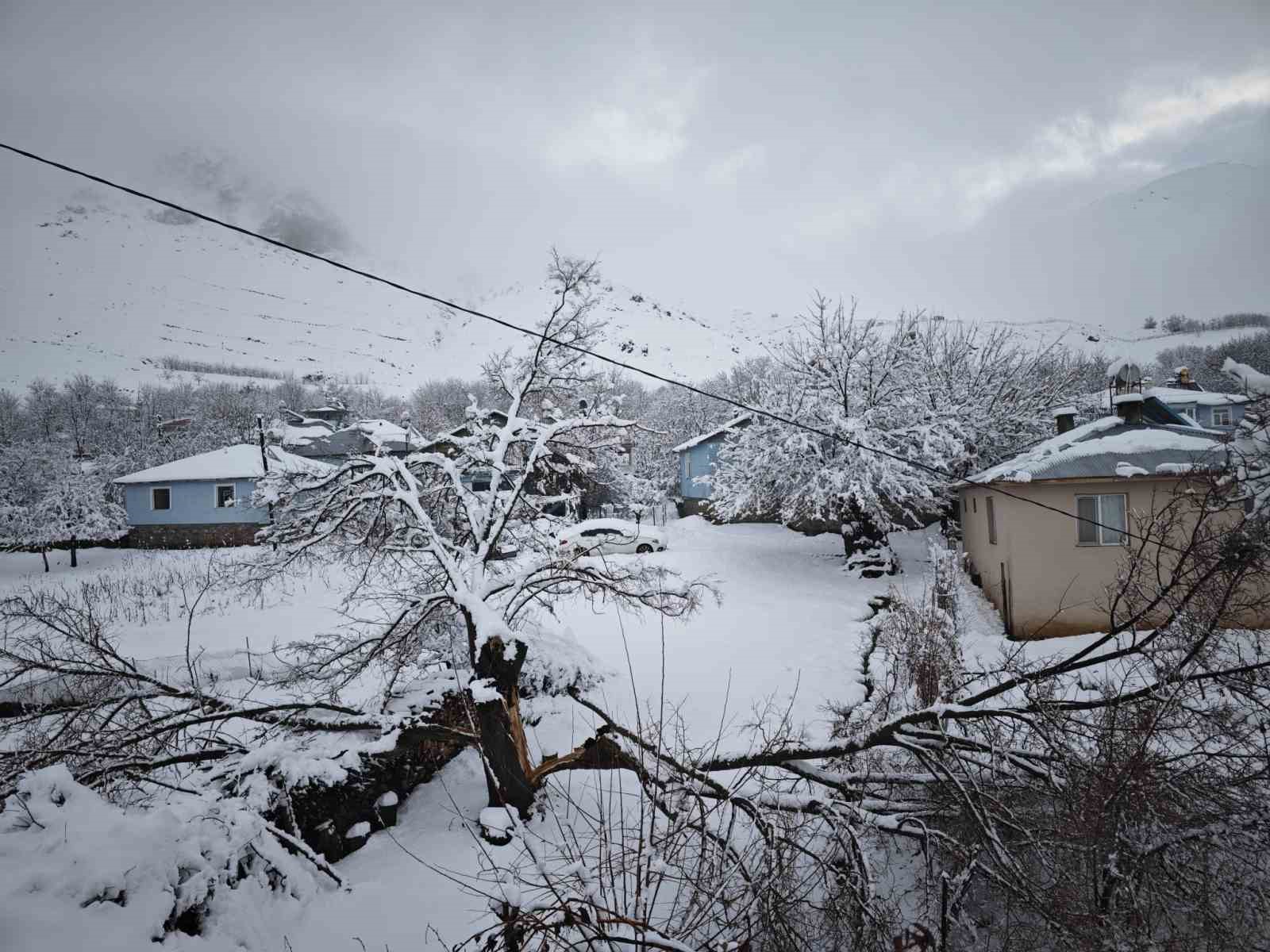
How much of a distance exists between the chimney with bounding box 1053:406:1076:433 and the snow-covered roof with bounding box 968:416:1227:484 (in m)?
3.41

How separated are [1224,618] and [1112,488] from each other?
905 cm

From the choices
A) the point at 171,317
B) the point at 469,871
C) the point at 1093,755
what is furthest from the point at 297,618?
the point at 1093,755

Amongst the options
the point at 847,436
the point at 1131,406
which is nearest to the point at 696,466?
the point at 847,436

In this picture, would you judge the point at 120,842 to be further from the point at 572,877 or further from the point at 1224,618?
the point at 1224,618

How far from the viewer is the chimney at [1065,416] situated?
15.3 meters

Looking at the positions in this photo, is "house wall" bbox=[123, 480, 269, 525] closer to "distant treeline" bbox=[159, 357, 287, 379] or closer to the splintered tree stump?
"distant treeline" bbox=[159, 357, 287, 379]

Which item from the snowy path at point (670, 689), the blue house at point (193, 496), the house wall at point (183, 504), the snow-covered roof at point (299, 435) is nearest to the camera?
the snowy path at point (670, 689)

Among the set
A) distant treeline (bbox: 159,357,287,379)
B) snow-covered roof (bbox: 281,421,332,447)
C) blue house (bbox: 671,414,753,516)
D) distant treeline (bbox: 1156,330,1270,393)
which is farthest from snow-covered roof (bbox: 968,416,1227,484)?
distant treeline (bbox: 159,357,287,379)

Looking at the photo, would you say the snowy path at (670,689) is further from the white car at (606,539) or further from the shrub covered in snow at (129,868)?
the white car at (606,539)

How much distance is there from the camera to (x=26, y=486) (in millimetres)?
17828

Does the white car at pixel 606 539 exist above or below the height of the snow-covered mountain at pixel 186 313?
below

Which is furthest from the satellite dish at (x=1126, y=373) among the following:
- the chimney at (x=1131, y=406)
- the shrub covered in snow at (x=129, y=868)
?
the shrub covered in snow at (x=129, y=868)

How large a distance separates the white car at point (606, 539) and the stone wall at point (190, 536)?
14710mm

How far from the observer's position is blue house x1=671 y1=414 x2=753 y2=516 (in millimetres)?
29672
